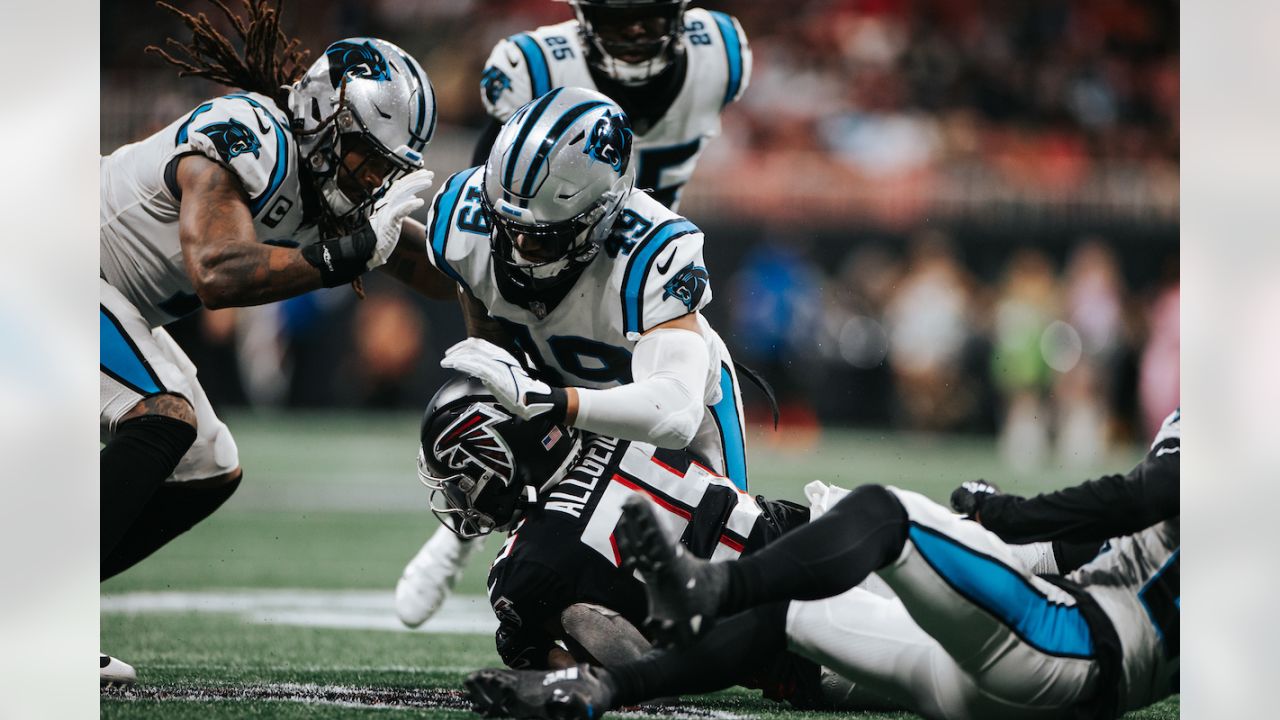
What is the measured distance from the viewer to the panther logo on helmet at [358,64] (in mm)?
3029

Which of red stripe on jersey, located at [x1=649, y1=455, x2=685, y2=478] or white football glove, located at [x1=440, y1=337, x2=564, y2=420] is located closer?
white football glove, located at [x1=440, y1=337, x2=564, y2=420]

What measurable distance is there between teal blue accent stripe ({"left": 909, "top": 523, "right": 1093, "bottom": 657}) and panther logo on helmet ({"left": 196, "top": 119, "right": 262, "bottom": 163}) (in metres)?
1.59

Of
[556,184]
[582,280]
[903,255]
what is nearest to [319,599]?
[582,280]

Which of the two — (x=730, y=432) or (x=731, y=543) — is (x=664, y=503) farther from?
(x=730, y=432)

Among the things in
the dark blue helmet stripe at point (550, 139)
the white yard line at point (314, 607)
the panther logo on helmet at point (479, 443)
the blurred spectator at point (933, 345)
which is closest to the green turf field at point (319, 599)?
the white yard line at point (314, 607)

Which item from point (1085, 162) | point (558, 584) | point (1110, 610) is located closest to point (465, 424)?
point (558, 584)

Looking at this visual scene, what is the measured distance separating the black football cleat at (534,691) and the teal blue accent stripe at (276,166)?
1251mm

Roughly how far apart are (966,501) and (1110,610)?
1.01ft

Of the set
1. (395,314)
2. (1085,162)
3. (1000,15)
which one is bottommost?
(395,314)

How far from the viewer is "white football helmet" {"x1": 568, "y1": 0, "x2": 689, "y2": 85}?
11.5 feet

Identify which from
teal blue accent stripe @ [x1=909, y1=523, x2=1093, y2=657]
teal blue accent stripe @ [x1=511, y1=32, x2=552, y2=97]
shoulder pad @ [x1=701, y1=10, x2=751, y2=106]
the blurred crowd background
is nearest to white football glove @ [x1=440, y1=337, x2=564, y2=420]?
teal blue accent stripe @ [x1=909, y1=523, x2=1093, y2=657]

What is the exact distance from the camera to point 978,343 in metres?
10.4

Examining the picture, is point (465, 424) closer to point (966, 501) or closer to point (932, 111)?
point (966, 501)

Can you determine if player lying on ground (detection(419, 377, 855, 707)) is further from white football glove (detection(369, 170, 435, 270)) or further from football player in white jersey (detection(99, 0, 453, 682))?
football player in white jersey (detection(99, 0, 453, 682))
